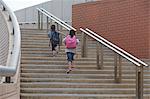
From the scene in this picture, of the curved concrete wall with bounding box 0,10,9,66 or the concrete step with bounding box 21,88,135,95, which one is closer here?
the curved concrete wall with bounding box 0,10,9,66

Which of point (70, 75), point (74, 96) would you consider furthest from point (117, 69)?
point (74, 96)

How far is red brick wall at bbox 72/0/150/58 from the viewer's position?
48.2 ft

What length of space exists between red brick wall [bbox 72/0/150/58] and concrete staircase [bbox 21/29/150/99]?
1.40 m

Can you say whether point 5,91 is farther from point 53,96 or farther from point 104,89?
point 104,89

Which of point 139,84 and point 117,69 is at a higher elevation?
point 117,69

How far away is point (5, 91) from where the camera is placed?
5930 millimetres

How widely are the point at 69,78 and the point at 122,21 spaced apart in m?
5.04

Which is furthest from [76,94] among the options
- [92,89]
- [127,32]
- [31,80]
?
[127,32]

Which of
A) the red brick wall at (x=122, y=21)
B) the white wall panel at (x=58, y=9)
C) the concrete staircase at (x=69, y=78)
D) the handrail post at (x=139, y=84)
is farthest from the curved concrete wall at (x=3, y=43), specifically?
the white wall panel at (x=58, y=9)

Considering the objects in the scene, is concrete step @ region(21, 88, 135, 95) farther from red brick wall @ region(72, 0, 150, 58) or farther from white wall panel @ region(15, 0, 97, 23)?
white wall panel @ region(15, 0, 97, 23)

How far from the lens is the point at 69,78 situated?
11.1 meters

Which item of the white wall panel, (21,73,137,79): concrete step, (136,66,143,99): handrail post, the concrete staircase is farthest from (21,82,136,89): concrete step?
the white wall panel

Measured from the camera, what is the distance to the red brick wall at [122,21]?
48.2ft

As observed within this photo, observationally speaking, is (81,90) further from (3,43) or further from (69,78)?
(3,43)
